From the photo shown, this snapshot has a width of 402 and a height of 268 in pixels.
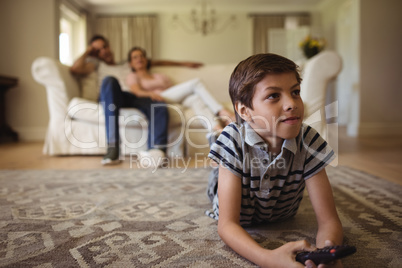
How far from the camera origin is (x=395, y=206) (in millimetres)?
1108

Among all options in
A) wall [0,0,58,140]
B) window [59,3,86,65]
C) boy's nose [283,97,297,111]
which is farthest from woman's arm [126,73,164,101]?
window [59,3,86,65]

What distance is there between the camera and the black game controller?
534 millimetres

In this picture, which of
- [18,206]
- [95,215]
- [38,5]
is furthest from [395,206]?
[38,5]

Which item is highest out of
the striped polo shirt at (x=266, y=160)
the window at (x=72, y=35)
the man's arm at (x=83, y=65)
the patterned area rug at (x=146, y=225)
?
the window at (x=72, y=35)

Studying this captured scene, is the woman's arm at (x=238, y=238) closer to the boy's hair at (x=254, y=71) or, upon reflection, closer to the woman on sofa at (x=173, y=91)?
the boy's hair at (x=254, y=71)

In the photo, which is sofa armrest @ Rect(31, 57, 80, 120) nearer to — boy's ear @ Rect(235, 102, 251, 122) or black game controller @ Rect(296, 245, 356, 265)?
boy's ear @ Rect(235, 102, 251, 122)

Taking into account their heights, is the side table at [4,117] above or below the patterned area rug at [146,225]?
above

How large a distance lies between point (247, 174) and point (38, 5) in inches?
188

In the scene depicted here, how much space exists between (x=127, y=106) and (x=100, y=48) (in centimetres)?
93

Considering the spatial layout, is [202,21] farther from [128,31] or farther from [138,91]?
[138,91]

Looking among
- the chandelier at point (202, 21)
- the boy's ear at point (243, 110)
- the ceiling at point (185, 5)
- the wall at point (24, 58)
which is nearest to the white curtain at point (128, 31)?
the ceiling at point (185, 5)

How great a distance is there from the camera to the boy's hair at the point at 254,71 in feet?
2.35

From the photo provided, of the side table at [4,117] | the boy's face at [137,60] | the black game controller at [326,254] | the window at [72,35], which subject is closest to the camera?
the black game controller at [326,254]

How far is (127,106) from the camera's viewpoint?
2.56m
